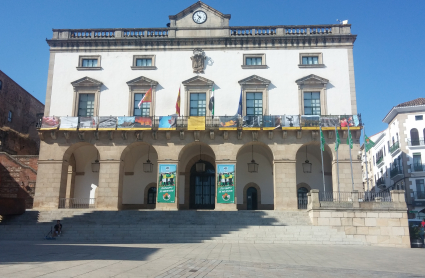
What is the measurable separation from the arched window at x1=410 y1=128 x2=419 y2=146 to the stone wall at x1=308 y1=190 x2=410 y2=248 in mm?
21783

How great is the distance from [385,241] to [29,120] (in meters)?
40.3

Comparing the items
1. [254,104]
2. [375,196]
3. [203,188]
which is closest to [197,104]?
[254,104]

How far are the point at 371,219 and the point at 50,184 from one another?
21.4 metres

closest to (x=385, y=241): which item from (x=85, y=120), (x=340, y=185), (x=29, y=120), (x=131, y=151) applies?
(x=340, y=185)

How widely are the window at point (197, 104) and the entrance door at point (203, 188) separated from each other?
4.66 meters

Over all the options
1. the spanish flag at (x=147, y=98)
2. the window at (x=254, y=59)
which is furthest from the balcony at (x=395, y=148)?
the spanish flag at (x=147, y=98)

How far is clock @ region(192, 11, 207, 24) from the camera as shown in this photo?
31531 millimetres

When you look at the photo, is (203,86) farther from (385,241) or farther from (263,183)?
(385,241)

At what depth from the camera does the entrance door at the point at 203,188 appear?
31828 mm

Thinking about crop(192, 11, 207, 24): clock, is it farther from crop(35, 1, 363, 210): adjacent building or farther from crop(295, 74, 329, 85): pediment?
crop(295, 74, 329, 85): pediment

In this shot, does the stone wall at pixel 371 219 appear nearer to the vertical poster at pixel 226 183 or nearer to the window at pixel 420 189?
the vertical poster at pixel 226 183

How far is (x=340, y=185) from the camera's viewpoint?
27.8 m

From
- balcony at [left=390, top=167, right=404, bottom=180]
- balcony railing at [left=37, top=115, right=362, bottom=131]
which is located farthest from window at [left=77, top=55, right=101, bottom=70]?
balcony at [left=390, top=167, right=404, bottom=180]

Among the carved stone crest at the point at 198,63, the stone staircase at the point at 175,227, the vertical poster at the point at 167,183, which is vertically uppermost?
the carved stone crest at the point at 198,63
